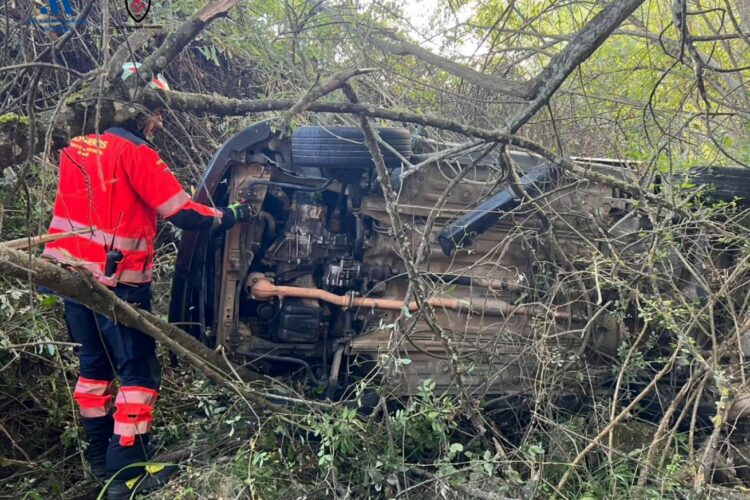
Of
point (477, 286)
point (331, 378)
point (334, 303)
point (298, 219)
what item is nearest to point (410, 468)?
point (331, 378)

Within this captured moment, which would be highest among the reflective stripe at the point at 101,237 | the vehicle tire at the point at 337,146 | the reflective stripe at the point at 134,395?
the vehicle tire at the point at 337,146

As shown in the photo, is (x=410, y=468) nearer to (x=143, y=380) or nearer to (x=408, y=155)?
(x=143, y=380)

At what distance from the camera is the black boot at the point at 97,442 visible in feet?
8.86

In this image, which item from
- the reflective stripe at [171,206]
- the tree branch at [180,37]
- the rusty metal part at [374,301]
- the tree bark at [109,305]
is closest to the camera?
the tree bark at [109,305]

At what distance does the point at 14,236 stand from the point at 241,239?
1.54 metres

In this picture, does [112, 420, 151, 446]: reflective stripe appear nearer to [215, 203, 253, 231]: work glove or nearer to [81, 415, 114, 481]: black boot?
[81, 415, 114, 481]: black boot

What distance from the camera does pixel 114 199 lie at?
254 centimetres

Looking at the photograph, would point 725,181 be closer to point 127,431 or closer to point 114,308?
point 114,308

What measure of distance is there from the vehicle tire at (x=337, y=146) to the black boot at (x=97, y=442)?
A: 5.80 ft

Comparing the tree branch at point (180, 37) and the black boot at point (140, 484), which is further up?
the tree branch at point (180, 37)

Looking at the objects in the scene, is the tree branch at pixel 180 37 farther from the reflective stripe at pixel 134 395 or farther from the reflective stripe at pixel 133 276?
the reflective stripe at pixel 134 395

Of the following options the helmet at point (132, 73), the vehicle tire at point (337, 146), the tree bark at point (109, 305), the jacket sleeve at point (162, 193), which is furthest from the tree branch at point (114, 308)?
the vehicle tire at point (337, 146)

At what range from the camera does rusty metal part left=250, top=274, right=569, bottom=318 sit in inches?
113

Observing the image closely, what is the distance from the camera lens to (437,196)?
3.12 metres
